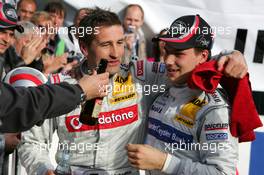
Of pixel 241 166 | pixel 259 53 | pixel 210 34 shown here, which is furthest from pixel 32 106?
pixel 259 53

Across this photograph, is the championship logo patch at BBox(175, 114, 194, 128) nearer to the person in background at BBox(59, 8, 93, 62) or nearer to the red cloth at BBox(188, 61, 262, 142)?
the red cloth at BBox(188, 61, 262, 142)

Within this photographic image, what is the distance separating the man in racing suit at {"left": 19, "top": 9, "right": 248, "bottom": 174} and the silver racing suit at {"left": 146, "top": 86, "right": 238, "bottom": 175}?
14 centimetres

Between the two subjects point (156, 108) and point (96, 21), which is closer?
point (156, 108)

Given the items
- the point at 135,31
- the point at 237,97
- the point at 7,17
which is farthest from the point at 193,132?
the point at 135,31

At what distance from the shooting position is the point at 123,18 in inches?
235

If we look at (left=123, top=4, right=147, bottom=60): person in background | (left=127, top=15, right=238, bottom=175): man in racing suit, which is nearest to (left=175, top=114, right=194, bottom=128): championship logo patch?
(left=127, top=15, right=238, bottom=175): man in racing suit

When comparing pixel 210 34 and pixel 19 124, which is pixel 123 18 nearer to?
pixel 210 34

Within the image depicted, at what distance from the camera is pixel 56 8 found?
6.04 metres

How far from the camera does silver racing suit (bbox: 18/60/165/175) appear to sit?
10.4ft

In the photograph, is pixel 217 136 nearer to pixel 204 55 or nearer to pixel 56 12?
pixel 204 55

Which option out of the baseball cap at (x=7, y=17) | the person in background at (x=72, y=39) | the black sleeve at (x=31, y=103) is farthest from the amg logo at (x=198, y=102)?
the person in background at (x=72, y=39)

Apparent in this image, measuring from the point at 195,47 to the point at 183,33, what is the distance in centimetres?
11

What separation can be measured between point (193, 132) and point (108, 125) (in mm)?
566

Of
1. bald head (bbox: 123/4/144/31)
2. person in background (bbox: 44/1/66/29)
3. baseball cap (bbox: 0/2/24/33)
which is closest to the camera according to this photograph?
baseball cap (bbox: 0/2/24/33)
